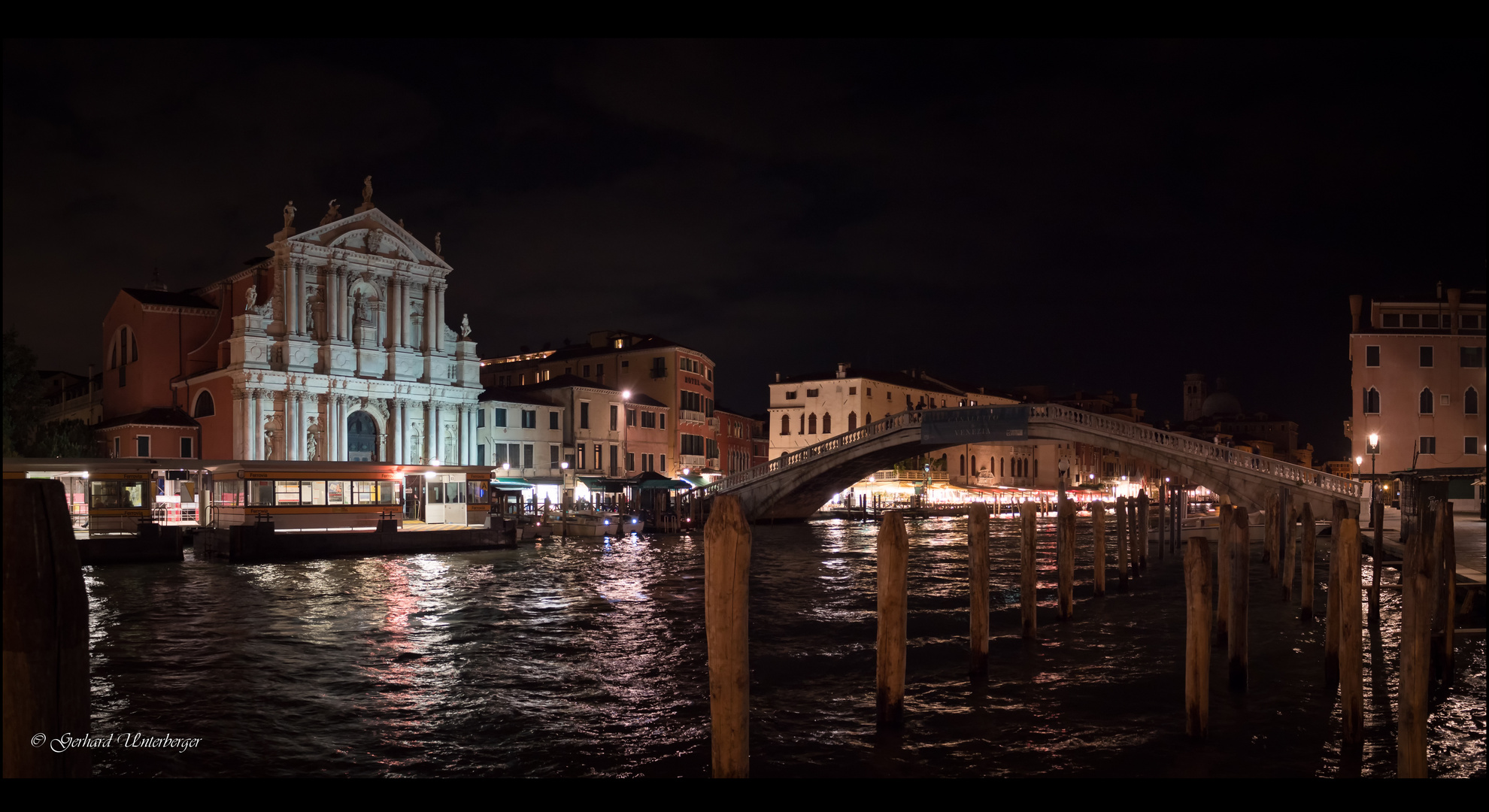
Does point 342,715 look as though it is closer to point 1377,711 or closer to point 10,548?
point 10,548

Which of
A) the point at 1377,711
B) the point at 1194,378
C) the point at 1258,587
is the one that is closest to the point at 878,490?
the point at 1258,587

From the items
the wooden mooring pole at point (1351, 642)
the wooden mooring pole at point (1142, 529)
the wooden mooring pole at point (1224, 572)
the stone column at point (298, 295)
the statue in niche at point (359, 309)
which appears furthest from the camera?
the statue in niche at point (359, 309)

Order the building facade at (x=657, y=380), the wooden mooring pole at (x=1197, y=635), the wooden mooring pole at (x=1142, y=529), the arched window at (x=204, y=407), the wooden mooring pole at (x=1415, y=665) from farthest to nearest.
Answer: the building facade at (x=657, y=380) < the arched window at (x=204, y=407) < the wooden mooring pole at (x=1142, y=529) < the wooden mooring pole at (x=1197, y=635) < the wooden mooring pole at (x=1415, y=665)

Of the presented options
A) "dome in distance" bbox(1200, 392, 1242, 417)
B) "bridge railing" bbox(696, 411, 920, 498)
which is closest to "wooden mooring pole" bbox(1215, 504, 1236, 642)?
"bridge railing" bbox(696, 411, 920, 498)

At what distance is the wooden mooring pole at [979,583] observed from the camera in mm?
10633

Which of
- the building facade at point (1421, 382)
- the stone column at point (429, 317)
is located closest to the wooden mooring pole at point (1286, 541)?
the building facade at point (1421, 382)

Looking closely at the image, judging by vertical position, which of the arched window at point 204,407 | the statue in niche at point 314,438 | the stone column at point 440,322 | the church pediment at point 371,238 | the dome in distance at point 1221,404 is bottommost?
the statue in niche at point 314,438

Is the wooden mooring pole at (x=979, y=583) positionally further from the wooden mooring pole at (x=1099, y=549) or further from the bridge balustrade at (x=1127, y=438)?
the bridge balustrade at (x=1127, y=438)

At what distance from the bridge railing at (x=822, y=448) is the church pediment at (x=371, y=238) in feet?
46.6

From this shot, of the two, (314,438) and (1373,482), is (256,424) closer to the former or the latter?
(314,438)

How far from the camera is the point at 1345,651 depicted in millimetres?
8148

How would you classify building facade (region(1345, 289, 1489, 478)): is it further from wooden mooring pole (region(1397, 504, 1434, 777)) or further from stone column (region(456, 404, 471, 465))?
stone column (region(456, 404, 471, 465))

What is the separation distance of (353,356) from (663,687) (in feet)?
104

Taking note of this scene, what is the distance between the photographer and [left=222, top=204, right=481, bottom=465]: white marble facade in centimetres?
3650
